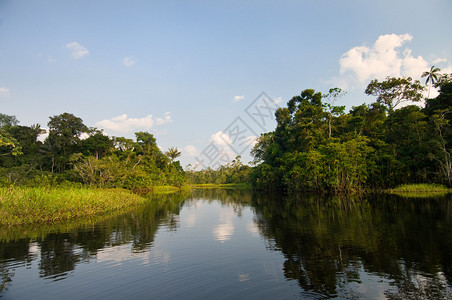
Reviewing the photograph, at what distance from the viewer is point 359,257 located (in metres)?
8.24

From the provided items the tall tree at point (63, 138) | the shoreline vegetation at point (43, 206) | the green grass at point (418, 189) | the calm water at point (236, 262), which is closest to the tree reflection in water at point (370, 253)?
the calm water at point (236, 262)

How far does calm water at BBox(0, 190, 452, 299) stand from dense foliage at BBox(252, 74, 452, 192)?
21.6 metres

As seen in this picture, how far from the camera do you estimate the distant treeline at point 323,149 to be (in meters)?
31.5

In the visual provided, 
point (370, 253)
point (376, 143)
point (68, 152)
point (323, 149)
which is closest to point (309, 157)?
point (323, 149)

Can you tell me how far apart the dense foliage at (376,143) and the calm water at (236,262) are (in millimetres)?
21632

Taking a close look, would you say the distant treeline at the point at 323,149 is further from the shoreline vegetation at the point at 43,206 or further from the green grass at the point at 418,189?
the shoreline vegetation at the point at 43,206

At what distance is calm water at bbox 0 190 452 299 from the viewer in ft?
20.4

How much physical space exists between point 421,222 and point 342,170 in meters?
22.2

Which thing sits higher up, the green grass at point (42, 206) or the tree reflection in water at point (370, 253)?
the green grass at point (42, 206)

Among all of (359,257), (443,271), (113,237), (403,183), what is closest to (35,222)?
(113,237)

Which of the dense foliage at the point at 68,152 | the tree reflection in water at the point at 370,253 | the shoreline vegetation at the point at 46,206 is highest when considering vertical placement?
the dense foliage at the point at 68,152

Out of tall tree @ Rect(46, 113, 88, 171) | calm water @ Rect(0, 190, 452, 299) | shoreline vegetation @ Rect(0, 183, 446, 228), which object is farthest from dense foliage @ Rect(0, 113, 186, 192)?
calm water @ Rect(0, 190, 452, 299)

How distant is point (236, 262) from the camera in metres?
8.50

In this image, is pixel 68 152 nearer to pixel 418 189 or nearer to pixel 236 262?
pixel 236 262
